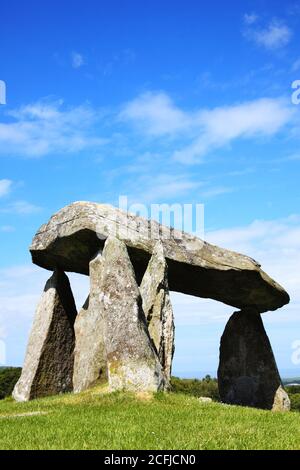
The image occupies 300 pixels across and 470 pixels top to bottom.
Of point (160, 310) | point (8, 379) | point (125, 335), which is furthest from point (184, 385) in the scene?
point (125, 335)

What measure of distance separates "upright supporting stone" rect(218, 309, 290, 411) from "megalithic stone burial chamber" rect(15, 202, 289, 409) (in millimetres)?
115

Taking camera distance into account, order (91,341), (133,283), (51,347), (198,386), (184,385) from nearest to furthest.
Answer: (133,283) → (91,341) → (51,347) → (184,385) → (198,386)

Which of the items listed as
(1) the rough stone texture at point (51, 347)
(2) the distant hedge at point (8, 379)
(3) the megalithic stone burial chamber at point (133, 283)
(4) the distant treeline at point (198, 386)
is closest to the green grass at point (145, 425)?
(3) the megalithic stone burial chamber at point (133, 283)

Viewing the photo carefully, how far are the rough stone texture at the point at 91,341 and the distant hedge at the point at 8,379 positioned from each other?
18.5m

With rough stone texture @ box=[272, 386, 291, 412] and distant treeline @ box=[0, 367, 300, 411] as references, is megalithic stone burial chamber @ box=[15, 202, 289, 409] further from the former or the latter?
distant treeline @ box=[0, 367, 300, 411]

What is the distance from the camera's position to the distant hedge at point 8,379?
3762cm

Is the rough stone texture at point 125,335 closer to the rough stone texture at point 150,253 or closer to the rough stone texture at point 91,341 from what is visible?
the rough stone texture at point 150,253

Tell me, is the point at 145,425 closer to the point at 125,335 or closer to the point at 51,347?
the point at 125,335

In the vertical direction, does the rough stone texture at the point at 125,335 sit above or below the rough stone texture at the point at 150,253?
below

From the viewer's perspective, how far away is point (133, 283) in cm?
1658

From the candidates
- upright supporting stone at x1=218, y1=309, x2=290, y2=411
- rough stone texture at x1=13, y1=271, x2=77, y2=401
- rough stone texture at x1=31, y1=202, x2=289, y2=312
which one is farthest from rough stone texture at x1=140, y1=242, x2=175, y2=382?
upright supporting stone at x1=218, y1=309, x2=290, y2=411

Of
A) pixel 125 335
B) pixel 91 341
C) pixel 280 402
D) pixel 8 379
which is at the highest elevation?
pixel 91 341

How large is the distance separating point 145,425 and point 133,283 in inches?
228
